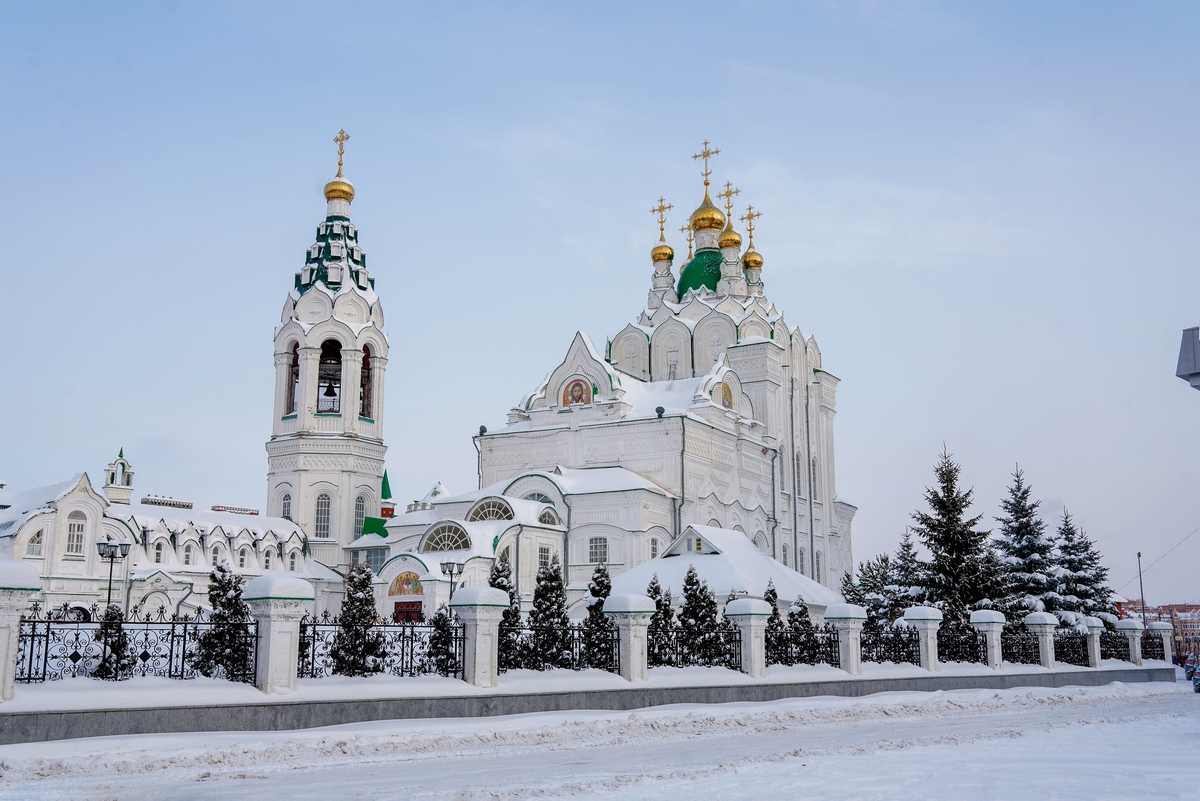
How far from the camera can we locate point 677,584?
86.9 feet

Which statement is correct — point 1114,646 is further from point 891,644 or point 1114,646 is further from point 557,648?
point 557,648

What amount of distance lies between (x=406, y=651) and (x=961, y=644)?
11749 mm

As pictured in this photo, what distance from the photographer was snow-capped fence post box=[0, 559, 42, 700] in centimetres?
875

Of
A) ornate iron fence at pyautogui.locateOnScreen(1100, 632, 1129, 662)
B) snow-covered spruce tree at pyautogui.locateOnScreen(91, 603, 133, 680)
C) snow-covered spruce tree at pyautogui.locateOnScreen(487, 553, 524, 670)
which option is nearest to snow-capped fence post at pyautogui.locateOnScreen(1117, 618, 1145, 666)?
ornate iron fence at pyautogui.locateOnScreen(1100, 632, 1129, 662)

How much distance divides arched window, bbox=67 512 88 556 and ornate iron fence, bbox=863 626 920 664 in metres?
24.3

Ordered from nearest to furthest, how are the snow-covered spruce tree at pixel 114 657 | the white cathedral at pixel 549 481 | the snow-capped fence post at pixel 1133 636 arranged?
the snow-covered spruce tree at pixel 114 657 → the snow-capped fence post at pixel 1133 636 → the white cathedral at pixel 549 481

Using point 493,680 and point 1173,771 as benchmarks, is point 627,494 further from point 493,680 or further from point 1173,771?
point 1173,771

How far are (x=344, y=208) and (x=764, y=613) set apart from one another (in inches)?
1172

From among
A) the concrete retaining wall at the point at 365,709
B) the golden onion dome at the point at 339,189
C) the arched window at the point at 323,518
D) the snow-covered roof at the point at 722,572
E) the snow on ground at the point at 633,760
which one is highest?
the golden onion dome at the point at 339,189

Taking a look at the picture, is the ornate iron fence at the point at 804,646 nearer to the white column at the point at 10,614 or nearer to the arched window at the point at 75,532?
the white column at the point at 10,614

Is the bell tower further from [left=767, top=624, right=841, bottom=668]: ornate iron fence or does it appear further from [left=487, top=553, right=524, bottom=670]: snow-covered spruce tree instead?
[left=487, top=553, right=524, bottom=670]: snow-covered spruce tree

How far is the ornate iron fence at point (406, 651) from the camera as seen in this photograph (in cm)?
1152

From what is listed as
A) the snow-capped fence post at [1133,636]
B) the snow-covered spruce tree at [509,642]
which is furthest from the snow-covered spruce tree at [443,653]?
the snow-capped fence post at [1133,636]

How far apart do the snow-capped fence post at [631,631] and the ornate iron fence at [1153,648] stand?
18313mm
